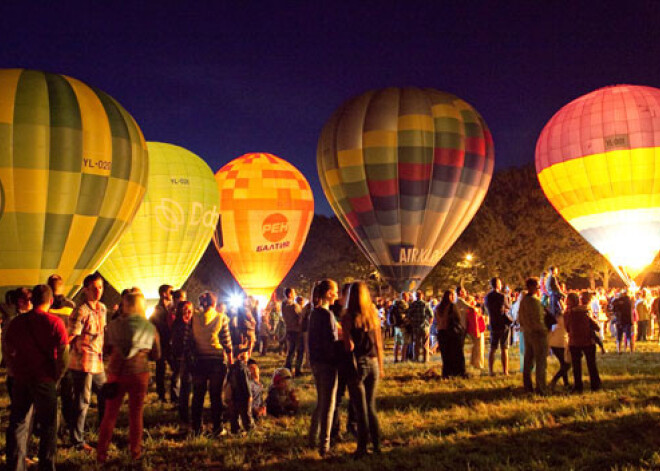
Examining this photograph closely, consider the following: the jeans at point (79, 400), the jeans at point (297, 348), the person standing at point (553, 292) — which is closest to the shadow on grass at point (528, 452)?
the jeans at point (79, 400)

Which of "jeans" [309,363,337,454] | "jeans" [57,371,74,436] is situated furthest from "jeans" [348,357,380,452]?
"jeans" [57,371,74,436]

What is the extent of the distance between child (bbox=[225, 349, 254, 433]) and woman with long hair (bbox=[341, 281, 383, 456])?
5.94 ft

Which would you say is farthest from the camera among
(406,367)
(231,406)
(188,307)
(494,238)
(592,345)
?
(494,238)

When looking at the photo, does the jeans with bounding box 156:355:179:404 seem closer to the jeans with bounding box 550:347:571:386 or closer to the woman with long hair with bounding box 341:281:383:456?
the woman with long hair with bounding box 341:281:383:456

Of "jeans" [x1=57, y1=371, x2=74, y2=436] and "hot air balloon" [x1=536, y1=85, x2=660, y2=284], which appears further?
"hot air balloon" [x1=536, y1=85, x2=660, y2=284]

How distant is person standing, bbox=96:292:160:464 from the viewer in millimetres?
5652

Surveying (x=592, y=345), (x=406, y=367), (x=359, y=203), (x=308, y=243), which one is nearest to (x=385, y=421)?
(x=592, y=345)

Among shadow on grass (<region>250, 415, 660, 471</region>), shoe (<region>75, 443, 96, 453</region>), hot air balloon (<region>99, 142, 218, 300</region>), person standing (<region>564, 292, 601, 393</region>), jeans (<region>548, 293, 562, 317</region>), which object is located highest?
hot air balloon (<region>99, 142, 218, 300</region>)

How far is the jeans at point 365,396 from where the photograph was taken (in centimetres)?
585

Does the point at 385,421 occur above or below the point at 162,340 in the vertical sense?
below

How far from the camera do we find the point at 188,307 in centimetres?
808

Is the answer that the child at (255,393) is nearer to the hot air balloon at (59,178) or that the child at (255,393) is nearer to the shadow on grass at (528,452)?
the shadow on grass at (528,452)

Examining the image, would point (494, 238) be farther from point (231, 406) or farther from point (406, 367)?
point (231, 406)

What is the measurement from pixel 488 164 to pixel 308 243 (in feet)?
114
